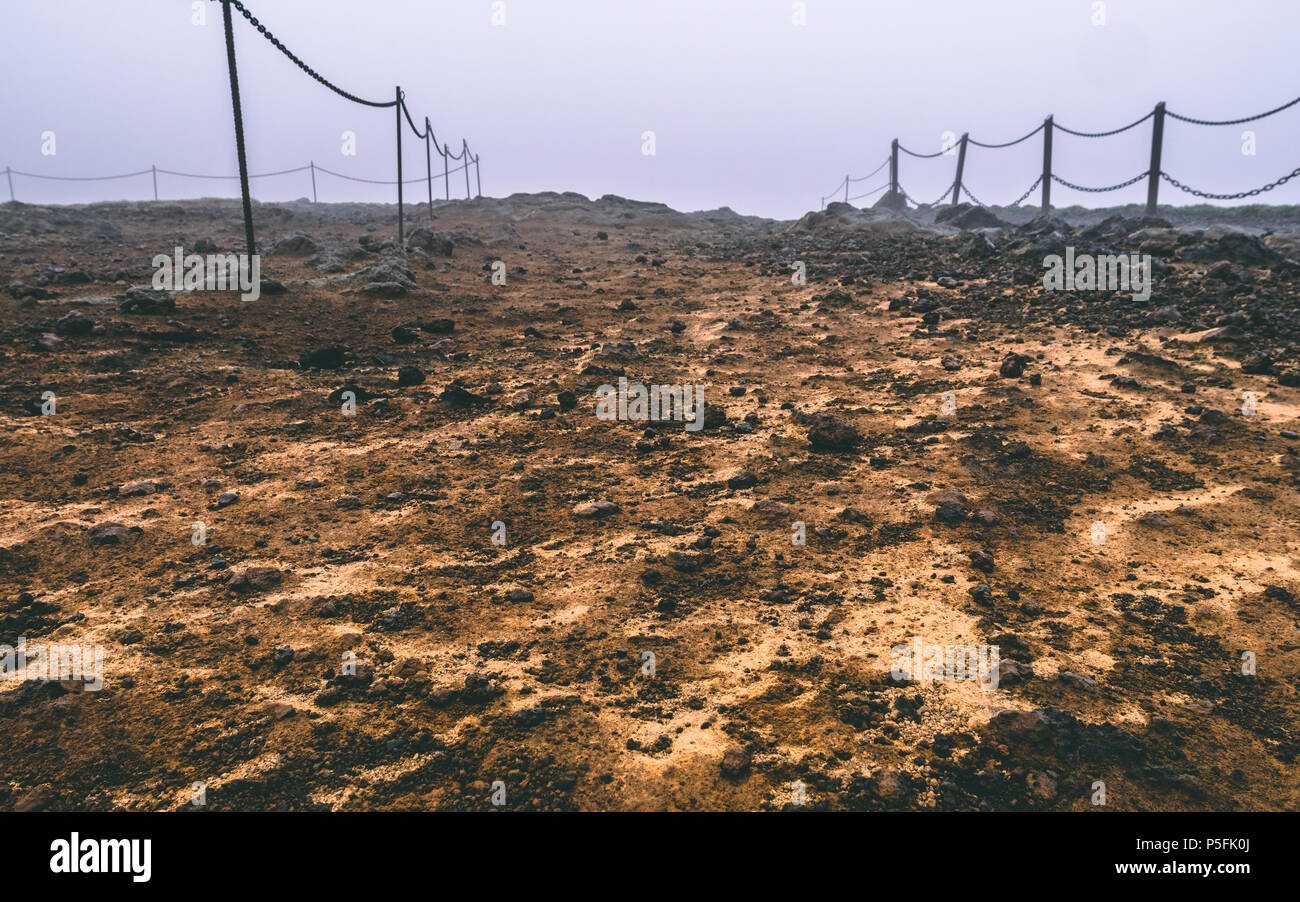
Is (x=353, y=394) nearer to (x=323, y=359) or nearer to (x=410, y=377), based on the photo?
(x=410, y=377)

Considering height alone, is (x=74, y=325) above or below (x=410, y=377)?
above

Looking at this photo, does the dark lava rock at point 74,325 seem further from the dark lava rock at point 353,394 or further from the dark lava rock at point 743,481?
the dark lava rock at point 743,481

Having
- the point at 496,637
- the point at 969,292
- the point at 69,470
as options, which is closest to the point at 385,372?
the point at 69,470

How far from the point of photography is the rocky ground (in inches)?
100

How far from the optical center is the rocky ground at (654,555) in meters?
2.55

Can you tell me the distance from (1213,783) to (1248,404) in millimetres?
4411

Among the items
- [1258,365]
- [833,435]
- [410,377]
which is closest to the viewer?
[833,435]

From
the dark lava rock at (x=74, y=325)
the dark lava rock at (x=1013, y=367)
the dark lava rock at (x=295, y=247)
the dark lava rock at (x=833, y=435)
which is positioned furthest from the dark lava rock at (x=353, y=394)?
the dark lava rock at (x=295, y=247)

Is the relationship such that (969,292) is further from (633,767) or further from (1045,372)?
(633,767)

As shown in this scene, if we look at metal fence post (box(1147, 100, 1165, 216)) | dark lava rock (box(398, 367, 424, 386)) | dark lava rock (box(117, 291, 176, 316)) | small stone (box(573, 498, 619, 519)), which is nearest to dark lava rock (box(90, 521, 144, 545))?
small stone (box(573, 498, 619, 519))

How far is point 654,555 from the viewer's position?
13.0ft

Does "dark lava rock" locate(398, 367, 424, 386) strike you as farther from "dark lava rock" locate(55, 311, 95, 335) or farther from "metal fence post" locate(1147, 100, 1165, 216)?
"metal fence post" locate(1147, 100, 1165, 216)

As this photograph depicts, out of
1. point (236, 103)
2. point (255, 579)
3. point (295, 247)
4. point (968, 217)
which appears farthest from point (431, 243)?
point (968, 217)
